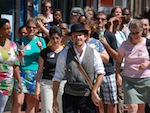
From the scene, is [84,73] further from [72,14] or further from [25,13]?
[25,13]

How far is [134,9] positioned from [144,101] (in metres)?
9.19

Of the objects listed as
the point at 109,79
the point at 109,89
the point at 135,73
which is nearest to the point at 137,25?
the point at 135,73

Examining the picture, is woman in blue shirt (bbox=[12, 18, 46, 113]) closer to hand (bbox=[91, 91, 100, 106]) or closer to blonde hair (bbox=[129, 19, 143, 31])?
blonde hair (bbox=[129, 19, 143, 31])

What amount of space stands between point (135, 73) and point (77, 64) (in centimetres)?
137

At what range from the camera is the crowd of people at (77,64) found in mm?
6938

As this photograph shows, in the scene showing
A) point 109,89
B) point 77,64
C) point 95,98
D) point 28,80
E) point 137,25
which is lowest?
point 109,89

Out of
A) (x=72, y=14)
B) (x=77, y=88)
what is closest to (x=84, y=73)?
(x=77, y=88)

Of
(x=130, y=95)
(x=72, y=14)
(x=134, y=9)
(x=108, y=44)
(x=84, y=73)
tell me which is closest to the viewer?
(x=84, y=73)

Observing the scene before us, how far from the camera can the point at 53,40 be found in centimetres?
813

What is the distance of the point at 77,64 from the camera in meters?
6.85

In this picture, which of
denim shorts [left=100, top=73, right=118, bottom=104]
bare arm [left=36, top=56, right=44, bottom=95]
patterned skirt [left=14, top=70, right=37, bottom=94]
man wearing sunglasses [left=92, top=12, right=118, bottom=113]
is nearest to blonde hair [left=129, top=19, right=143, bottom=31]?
man wearing sunglasses [left=92, top=12, right=118, bottom=113]

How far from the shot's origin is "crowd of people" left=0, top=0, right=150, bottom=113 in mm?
6938

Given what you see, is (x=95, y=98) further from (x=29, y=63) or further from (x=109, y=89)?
(x=29, y=63)

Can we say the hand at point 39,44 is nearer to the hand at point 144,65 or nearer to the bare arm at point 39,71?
the bare arm at point 39,71
